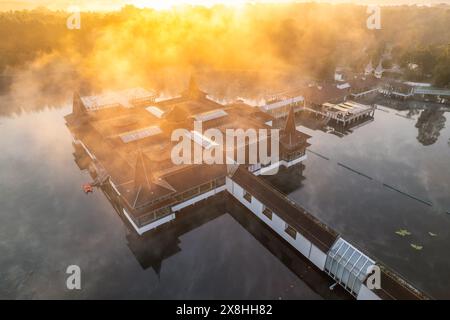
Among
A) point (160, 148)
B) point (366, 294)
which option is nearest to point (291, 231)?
point (366, 294)

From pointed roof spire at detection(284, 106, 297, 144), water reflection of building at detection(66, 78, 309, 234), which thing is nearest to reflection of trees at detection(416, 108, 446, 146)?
water reflection of building at detection(66, 78, 309, 234)

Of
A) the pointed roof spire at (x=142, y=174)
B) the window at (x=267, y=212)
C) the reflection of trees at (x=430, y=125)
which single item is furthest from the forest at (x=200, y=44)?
the window at (x=267, y=212)

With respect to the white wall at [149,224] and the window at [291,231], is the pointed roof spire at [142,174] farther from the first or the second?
the window at [291,231]

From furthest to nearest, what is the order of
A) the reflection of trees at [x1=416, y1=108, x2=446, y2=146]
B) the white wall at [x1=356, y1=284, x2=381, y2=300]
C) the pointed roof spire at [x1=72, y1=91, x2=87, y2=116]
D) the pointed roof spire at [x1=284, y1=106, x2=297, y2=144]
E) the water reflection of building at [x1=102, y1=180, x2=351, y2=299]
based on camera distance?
the reflection of trees at [x1=416, y1=108, x2=446, y2=146]
the pointed roof spire at [x1=72, y1=91, x2=87, y2=116]
the pointed roof spire at [x1=284, y1=106, x2=297, y2=144]
the water reflection of building at [x1=102, y1=180, x2=351, y2=299]
the white wall at [x1=356, y1=284, x2=381, y2=300]

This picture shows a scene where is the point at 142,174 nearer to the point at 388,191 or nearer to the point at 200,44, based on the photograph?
the point at 388,191

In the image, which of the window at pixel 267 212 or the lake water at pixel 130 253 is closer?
the lake water at pixel 130 253

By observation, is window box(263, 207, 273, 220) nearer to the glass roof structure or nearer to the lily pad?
the lily pad
